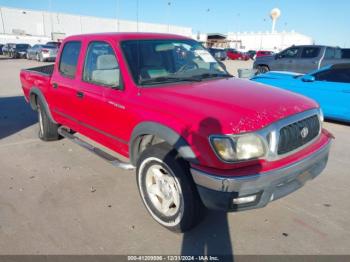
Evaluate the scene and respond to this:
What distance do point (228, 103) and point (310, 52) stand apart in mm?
11141

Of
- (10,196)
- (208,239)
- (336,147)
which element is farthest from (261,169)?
(336,147)

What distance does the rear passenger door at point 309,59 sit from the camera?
1206 cm

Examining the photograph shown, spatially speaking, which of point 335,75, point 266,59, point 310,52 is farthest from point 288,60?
point 335,75

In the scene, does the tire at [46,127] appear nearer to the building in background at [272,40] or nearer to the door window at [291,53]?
the door window at [291,53]

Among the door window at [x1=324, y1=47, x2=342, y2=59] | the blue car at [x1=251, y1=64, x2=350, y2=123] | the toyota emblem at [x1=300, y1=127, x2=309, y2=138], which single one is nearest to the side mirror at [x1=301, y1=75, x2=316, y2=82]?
the blue car at [x1=251, y1=64, x2=350, y2=123]

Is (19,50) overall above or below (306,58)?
below

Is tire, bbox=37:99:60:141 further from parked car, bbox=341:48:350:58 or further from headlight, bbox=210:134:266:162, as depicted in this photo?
parked car, bbox=341:48:350:58

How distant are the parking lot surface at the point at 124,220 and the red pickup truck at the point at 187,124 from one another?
0.30 meters

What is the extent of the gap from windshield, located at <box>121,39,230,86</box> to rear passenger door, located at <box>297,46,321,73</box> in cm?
930

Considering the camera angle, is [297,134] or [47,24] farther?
[47,24]

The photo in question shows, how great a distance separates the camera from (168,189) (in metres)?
3.05

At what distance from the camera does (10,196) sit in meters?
3.74

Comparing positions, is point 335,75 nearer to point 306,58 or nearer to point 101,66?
point 101,66

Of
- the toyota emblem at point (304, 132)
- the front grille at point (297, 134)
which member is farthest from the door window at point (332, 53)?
the toyota emblem at point (304, 132)
